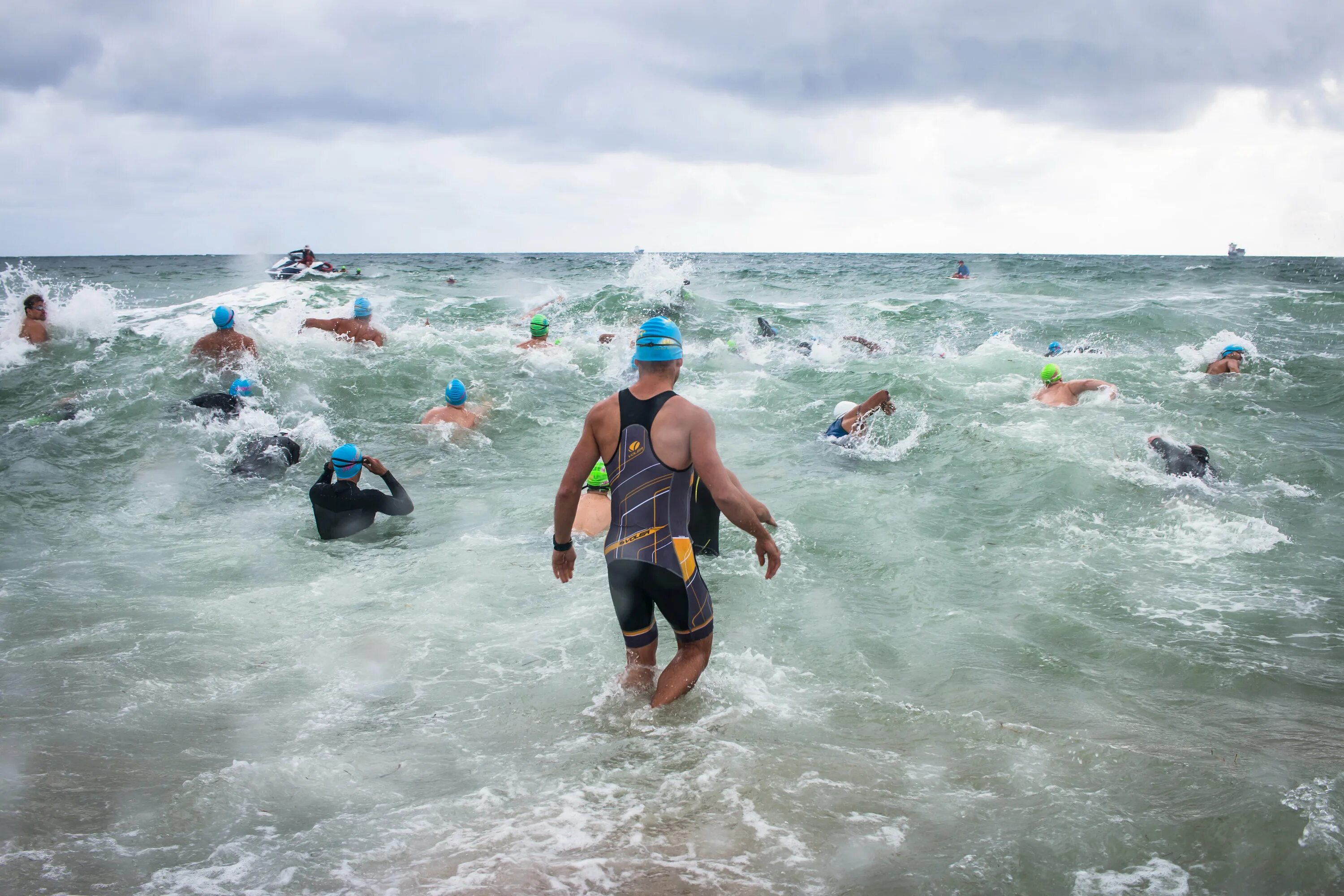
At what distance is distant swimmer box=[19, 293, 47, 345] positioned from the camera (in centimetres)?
1424

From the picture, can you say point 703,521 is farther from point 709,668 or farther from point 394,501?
point 394,501

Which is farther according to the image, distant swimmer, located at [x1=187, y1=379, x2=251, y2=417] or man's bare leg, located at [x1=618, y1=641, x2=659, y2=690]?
distant swimmer, located at [x1=187, y1=379, x2=251, y2=417]

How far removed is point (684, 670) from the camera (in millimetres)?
4074

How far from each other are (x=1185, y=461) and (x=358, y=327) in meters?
13.1

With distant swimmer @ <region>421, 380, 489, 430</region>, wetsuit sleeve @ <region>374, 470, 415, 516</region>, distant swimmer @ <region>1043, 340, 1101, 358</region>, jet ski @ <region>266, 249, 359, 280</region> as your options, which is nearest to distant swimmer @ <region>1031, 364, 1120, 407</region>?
distant swimmer @ <region>1043, 340, 1101, 358</region>

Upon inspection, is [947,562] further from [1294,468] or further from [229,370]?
[229,370]

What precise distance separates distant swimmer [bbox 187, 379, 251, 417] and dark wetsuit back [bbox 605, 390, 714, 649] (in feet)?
28.6

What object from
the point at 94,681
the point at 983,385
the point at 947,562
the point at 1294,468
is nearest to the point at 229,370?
the point at 94,681

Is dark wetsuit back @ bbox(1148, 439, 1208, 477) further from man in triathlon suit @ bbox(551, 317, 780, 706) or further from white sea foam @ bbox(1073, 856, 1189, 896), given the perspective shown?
man in triathlon suit @ bbox(551, 317, 780, 706)

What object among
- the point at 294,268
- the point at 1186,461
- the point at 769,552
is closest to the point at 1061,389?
the point at 1186,461

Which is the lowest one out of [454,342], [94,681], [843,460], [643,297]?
[94,681]

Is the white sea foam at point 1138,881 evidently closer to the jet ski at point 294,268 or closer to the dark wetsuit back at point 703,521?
the dark wetsuit back at point 703,521

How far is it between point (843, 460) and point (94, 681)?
24.8ft

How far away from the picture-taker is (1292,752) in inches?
153
